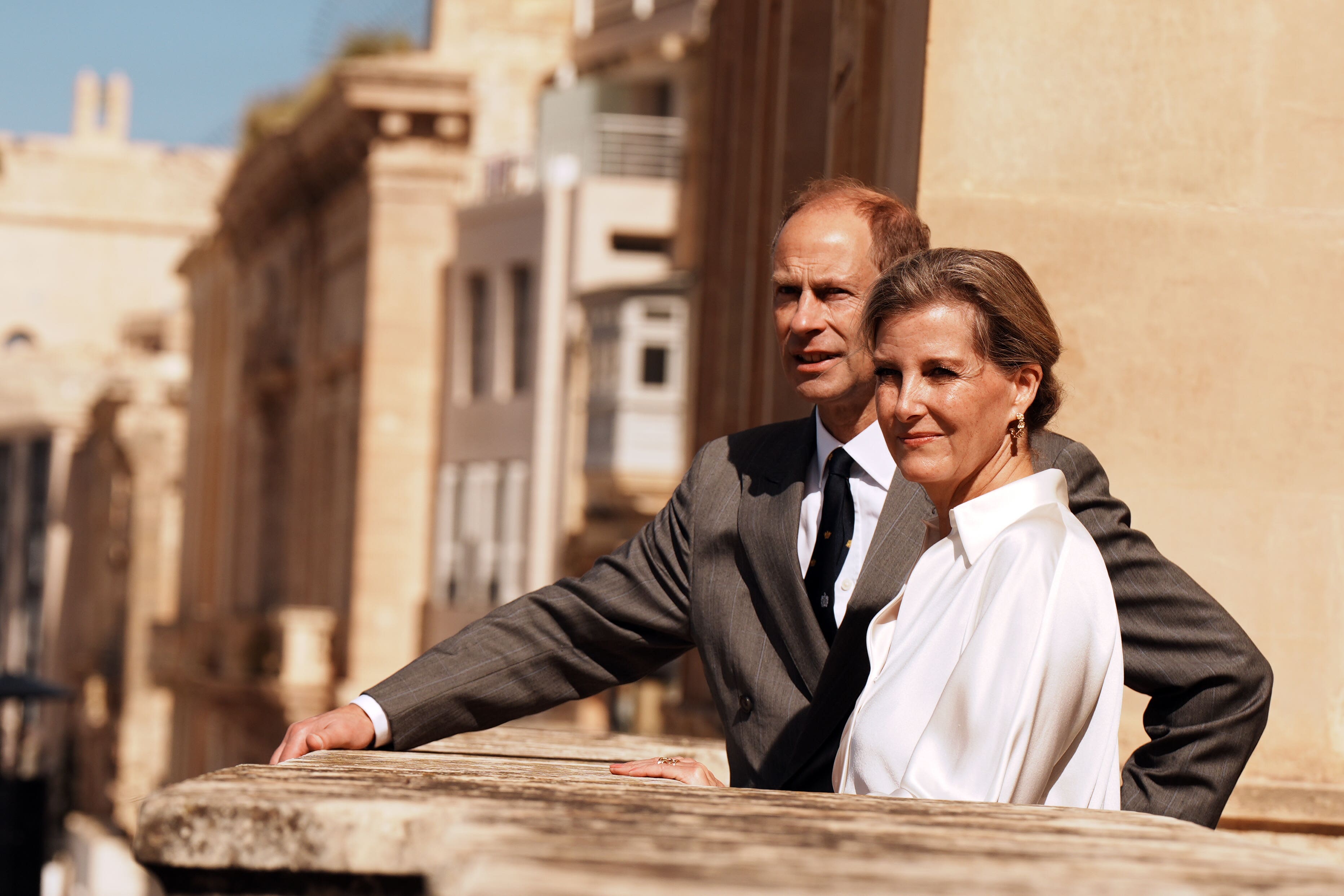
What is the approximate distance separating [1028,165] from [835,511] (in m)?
1.16

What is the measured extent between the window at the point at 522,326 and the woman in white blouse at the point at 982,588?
77.6ft

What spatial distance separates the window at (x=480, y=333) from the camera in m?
26.5

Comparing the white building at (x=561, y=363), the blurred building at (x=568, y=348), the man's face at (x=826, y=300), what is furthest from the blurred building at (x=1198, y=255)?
the white building at (x=561, y=363)

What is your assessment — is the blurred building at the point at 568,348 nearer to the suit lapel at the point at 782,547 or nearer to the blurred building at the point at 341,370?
the blurred building at the point at 341,370

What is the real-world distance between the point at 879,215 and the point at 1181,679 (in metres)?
1.00

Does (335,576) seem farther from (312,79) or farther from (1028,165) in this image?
(1028,165)

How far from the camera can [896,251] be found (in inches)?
139

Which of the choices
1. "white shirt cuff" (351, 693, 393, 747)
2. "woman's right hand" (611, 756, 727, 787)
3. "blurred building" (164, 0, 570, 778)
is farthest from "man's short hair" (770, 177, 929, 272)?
"blurred building" (164, 0, 570, 778)

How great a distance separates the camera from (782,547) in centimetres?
345

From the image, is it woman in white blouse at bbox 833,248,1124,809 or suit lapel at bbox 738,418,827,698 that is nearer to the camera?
woman in white blouse at bbox 833,248,1124,809

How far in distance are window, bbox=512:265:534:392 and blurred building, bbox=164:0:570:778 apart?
982 mm

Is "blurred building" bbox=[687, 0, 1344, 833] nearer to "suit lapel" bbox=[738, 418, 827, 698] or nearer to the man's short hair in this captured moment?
the man's short hair

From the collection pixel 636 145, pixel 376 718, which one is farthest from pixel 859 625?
pixel 636 145

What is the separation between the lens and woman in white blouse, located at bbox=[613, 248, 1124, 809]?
2498 millimetres
